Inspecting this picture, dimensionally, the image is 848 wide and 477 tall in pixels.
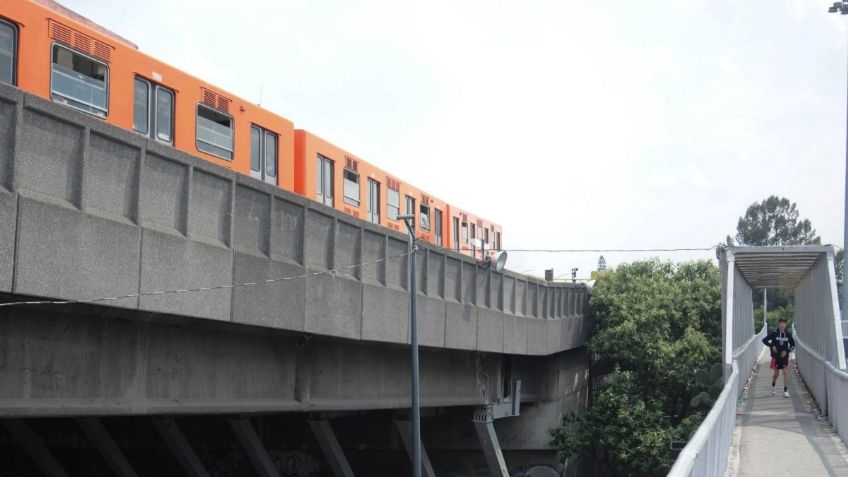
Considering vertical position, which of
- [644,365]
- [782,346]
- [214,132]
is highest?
[214,132]

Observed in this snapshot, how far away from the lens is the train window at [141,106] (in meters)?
16.2

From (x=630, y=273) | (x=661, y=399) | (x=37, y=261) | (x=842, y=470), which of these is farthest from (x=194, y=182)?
(x=630, y=273)

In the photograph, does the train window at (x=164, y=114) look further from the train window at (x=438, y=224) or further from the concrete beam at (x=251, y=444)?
the train window at (x=438, y=224)

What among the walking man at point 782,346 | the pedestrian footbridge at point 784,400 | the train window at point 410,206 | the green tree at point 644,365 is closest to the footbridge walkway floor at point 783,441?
the pedestrian footbridge at point 784,400

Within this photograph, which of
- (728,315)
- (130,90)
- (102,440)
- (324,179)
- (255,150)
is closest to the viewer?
(130,90)

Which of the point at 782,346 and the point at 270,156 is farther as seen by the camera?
the point at 782,346

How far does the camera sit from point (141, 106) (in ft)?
53.6

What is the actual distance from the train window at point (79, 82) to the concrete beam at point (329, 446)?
1144 centimetres

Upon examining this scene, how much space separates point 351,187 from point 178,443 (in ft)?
25.1

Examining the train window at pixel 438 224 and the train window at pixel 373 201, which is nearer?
the train window at pixel 373 201

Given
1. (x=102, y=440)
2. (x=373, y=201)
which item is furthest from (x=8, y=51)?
(x=373, y=201)

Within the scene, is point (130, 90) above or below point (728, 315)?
above

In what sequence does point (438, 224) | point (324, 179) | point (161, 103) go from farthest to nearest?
1. point (438, 224)
2. point (324, 179)
3. point (161, 103)

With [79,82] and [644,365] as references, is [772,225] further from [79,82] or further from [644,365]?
[79,82]
